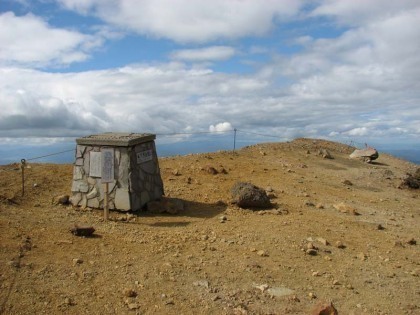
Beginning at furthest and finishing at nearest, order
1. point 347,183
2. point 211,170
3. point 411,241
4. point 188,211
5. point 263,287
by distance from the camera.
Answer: point 347,183
point 211,170
point 188,211
point 411,241
point 263,287

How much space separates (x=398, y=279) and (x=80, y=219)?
6.62 metres

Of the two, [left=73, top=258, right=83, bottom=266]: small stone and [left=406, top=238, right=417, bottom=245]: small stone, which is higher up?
[left=73, top=258, right=83, bottom=266]: small stone

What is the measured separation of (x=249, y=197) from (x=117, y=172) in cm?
340

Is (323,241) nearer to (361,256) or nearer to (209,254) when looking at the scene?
(361,256)

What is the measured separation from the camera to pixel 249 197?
11086 mm

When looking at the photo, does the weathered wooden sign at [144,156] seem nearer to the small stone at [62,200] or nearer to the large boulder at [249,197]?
the small stone at [62,200]

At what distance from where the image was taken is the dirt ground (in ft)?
20.4

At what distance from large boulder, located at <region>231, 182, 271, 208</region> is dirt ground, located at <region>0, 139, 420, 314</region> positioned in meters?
0.23

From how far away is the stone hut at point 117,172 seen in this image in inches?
406

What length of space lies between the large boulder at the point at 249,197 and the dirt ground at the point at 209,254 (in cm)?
23

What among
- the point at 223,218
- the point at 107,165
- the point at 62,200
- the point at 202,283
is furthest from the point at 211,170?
the point at 202,283

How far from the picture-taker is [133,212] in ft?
34.2

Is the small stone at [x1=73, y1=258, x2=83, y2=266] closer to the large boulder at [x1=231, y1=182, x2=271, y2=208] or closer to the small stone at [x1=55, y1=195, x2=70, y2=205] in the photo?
the small stone at [x1=55, y1=195, x2=70, y2=205]

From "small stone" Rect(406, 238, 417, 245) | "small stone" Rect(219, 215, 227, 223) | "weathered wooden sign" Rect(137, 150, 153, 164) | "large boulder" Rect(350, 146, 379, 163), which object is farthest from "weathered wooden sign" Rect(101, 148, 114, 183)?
"large boulder" Rect(350, 146, 379, 163)
